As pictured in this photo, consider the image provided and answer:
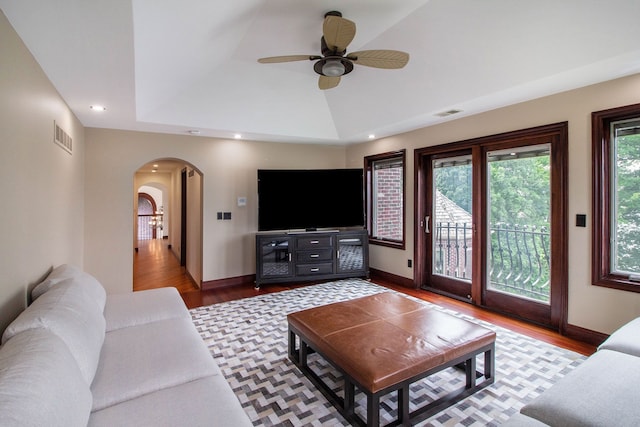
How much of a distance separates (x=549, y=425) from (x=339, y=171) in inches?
168

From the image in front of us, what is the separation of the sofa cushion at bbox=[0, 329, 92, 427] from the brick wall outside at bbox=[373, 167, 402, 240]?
4.45m

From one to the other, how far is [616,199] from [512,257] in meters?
1.12

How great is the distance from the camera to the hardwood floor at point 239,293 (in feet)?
9.96

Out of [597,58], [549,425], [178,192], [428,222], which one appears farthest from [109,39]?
[178,192]

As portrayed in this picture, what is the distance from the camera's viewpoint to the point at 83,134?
157 inches

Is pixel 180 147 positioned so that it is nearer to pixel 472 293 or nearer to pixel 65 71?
pixel 65 71

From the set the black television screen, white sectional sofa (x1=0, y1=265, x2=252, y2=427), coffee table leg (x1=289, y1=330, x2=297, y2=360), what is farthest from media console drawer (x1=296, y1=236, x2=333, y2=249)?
white sectional sofa (x1=0, y1=265, x2=252, y2=427)

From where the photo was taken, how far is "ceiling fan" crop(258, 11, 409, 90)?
7.09ft

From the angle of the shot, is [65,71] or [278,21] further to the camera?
[278,21]

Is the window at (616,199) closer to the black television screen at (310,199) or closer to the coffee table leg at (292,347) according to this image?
the coffee table leg at (292,347)

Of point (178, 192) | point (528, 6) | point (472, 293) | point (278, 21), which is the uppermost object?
point (278, 21)

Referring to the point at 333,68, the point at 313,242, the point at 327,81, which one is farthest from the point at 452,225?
the point at 333,68

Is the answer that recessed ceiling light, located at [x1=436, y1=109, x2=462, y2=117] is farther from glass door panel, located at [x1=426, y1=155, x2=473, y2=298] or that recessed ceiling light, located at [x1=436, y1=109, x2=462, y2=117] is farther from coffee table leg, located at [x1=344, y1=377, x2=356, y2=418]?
coffee table leg, located at [x1=344, y1=377, x2=356, y2=418]

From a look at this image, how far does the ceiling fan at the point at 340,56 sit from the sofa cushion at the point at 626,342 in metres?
2.29
